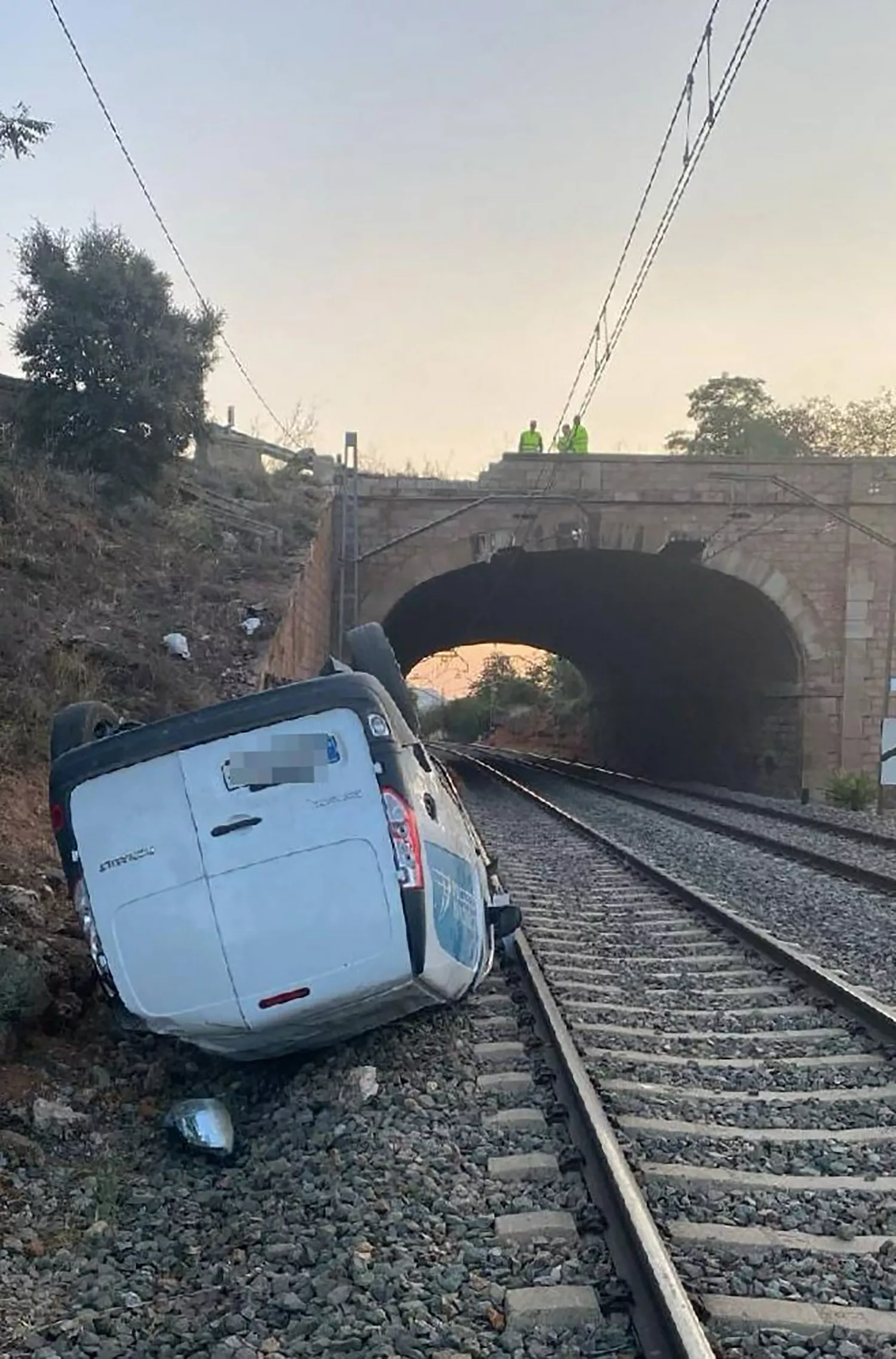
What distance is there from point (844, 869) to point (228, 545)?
11.1 m

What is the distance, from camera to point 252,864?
4848mm

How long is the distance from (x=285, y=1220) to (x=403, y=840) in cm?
153

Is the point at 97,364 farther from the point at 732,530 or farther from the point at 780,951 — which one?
the point at 780,951

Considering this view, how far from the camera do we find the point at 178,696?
12.2 m

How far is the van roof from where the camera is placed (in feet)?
16.3

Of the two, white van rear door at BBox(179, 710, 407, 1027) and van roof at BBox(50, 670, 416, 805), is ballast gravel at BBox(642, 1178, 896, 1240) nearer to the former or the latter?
white van rear door at BBox(179, 710, 407, 1027)

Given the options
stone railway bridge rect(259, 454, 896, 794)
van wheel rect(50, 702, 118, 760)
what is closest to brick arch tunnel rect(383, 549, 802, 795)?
stone railway bridge rect(259, 454, 896, 794)

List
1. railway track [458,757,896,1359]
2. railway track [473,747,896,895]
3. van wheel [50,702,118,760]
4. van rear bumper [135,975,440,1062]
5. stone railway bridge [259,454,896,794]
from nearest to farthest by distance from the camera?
railway track [458,757,896,1359] → van rear bumper [135,975,440,1062] → van wheel [50,702,118,760] → railway track [473,747,896,895] → stone railway bridge [259,454,896,794]

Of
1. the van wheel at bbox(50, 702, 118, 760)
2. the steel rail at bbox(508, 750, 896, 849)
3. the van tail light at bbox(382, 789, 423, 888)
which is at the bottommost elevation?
the steel rail at bbox(508, 750, 896, 849)

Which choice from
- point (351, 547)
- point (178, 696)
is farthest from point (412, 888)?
point (351, 547)

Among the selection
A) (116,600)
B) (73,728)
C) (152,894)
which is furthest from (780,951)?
(116,600)

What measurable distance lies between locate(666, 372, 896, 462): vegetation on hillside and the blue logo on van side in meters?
43.4

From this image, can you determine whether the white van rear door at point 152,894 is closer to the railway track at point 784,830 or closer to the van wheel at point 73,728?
the van wheel at point 73,728

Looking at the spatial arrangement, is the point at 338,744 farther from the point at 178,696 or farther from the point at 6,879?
the point at 178,696
